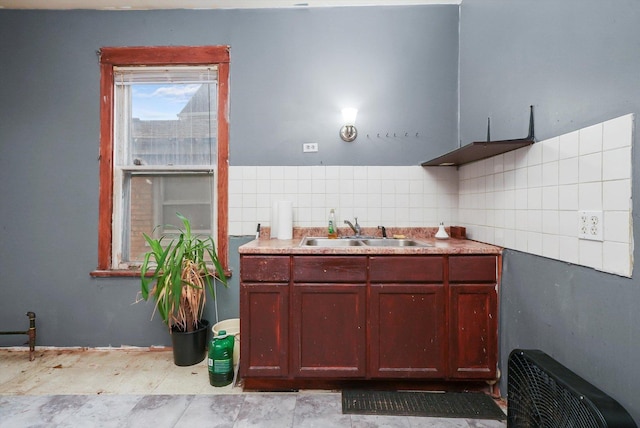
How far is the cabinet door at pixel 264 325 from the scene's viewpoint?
6.66ft

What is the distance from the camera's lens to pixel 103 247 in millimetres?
2729

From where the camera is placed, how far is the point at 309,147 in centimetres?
274

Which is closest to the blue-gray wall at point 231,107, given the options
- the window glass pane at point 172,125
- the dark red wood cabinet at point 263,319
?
the window glass pane at point 172,125

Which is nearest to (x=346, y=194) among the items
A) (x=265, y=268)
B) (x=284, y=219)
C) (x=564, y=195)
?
(x=284, y=219)

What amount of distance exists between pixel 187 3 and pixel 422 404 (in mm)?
3357

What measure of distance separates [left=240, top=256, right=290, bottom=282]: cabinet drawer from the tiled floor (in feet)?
2.40

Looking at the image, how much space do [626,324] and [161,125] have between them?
3135 mm

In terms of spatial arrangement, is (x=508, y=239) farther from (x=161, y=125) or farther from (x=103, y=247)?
(x=103, y=247)

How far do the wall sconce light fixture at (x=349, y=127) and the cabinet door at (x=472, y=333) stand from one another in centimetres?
140

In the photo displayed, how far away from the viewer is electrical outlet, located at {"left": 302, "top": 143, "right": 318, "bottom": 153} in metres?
2.74

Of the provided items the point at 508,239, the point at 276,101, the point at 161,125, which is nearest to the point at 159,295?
the point at 161,125

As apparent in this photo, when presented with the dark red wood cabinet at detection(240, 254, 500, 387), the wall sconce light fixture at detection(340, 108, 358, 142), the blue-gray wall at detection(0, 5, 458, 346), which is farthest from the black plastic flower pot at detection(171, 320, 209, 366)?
the wall sconce light fixture at detection(340, 108, 358, 142)

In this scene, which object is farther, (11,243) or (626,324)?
(11,243)

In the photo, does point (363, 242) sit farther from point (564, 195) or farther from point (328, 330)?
point (564, 195)
